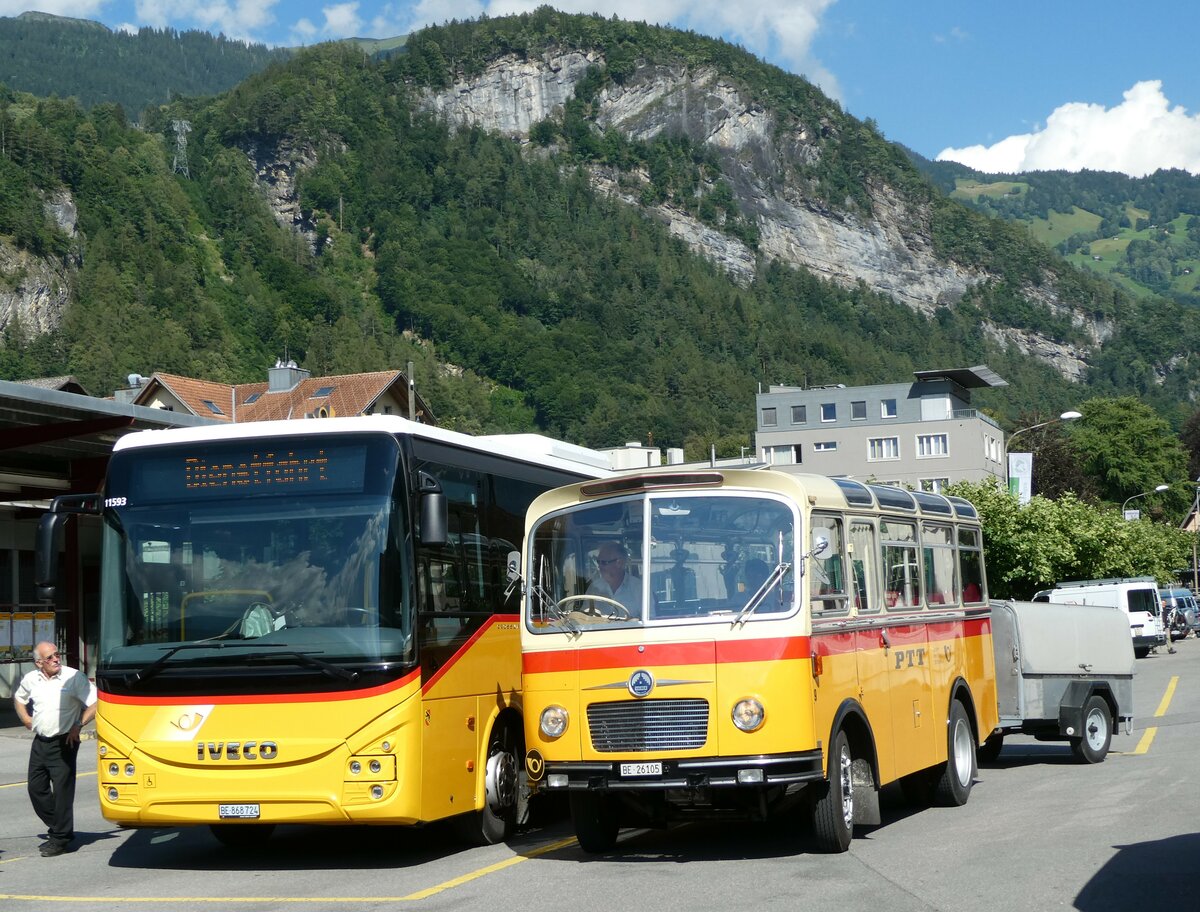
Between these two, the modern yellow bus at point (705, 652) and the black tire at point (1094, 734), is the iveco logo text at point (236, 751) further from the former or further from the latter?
the black tire at point (1094, 734)

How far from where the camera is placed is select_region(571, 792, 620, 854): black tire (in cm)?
1132

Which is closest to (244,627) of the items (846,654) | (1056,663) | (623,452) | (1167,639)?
(846,654)

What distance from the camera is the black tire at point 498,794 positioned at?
12070 millimetres

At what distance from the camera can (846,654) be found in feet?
36.8

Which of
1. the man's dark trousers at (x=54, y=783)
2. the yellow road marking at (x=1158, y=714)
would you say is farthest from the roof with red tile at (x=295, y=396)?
the man's dark trousers at (x=54, y=783)

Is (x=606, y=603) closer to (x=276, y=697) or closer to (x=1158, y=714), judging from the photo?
(x=276, y=697)

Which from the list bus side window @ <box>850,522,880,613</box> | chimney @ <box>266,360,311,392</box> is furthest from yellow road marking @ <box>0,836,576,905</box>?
chimney @ <box>266,360,311,392</box>

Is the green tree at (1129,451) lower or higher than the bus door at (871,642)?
higher

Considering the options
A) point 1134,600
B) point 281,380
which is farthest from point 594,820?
point 281,380

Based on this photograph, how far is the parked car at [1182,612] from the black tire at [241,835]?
61.8 meters

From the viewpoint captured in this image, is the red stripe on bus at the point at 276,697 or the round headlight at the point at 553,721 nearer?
the red stripe on bus at the point at 276,697

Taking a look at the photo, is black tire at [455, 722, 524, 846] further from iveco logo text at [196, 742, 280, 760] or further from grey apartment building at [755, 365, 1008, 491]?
grey apartment building at [755, 365, 1008, 491]

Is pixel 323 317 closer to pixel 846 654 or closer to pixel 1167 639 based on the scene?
pixel 1167 639

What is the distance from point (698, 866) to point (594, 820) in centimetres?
94
